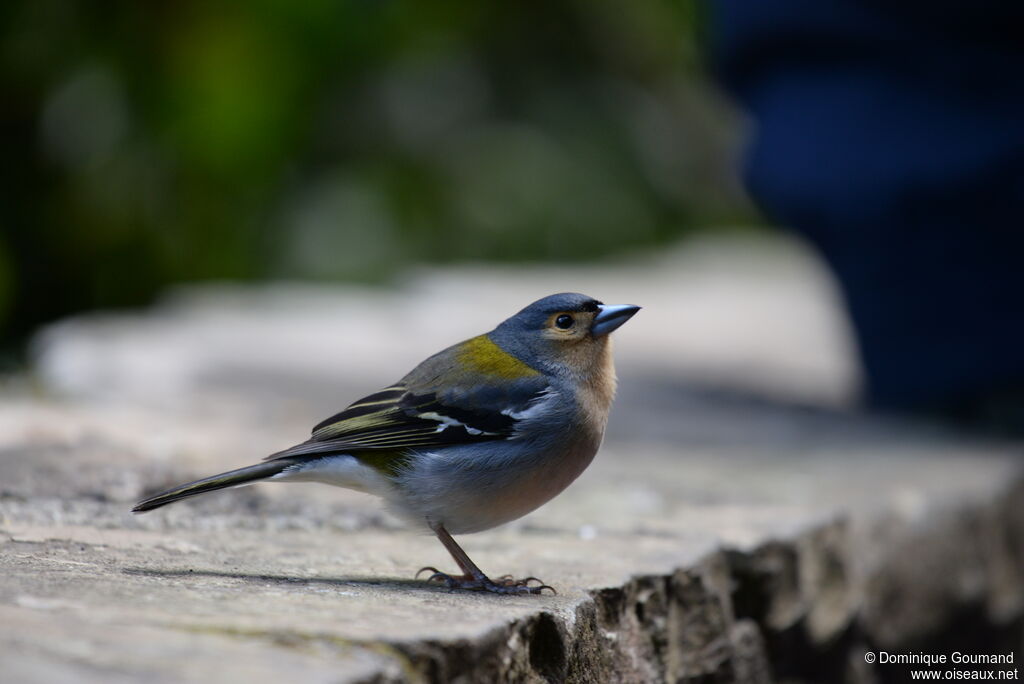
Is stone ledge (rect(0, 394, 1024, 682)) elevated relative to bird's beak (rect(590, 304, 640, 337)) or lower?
lower

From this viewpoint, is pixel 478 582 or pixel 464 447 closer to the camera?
pixel 478 582

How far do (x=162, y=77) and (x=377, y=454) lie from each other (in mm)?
6633

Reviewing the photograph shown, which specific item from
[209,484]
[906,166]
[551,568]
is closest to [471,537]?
[551,568]

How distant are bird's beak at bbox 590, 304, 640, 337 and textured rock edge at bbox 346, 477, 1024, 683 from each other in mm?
666

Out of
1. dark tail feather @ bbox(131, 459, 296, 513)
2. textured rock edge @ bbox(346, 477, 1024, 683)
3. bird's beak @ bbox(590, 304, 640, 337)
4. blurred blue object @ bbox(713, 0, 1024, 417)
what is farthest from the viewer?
blurred blue object @ bbox(713, 0, 1024, 417)

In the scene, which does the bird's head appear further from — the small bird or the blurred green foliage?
the blurred green foliage

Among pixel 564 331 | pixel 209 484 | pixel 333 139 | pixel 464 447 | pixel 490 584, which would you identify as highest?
pixel 333 139

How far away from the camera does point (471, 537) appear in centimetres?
A: 401

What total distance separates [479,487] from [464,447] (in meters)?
0.11

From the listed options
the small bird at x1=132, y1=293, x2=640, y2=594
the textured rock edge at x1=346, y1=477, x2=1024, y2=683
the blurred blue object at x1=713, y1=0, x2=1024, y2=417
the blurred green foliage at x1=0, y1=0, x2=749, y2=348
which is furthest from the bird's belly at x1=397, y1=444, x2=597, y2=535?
the blurred green foliage at x1=0, y1=0, x2=749, y2=348

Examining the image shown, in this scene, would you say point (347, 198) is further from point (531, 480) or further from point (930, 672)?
point (531, 480)

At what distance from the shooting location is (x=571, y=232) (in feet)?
40.5

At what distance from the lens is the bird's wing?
3.19 metres

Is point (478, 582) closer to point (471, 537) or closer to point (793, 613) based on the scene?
point (471, 537)
